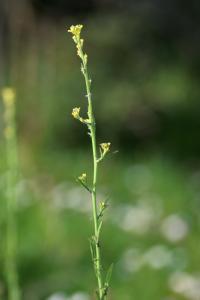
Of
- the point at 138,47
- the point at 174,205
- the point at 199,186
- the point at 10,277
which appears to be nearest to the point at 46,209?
the point at 174,205

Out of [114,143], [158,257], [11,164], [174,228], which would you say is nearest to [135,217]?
[174,228]

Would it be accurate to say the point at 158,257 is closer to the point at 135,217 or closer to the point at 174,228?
the point at 174,228

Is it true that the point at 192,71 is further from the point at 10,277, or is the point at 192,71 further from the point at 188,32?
the point at 10,277

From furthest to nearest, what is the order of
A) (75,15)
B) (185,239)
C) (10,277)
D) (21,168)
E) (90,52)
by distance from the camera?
(90,52), (75,15), (21,168), (185,239), (10,277)

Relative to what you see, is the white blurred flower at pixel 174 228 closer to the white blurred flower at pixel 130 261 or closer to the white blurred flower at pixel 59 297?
the white blurred flower at pixel 130 261

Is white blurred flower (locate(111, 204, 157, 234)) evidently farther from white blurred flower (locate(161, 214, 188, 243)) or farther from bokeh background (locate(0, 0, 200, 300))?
white blurred flower (locate(161, 214, 188, 243))

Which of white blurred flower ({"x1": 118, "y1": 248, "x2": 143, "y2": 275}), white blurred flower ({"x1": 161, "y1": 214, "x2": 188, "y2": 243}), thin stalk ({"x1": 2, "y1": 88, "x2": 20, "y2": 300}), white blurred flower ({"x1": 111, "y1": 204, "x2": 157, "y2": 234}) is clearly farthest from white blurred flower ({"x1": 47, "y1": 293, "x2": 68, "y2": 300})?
white blurred flower ({"x1": 111, "y1": 204, "x2": 157, "y2": 234})
